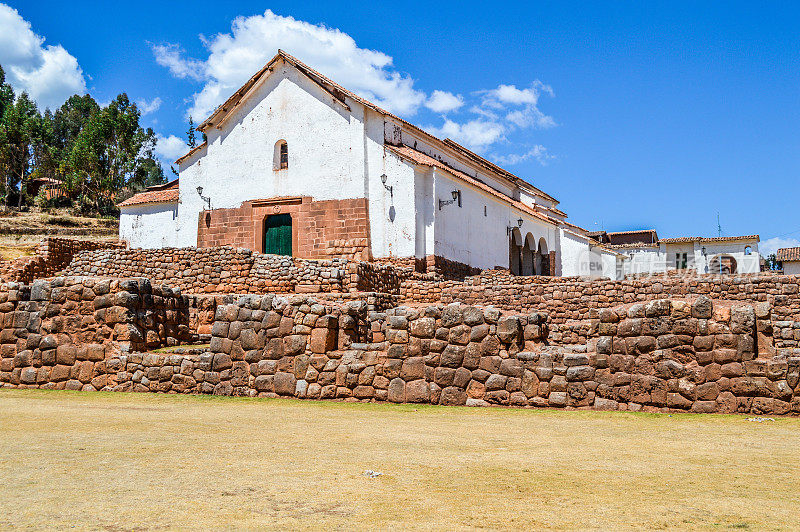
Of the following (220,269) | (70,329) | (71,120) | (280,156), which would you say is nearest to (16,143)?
(71,120)

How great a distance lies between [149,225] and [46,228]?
20.3 metres

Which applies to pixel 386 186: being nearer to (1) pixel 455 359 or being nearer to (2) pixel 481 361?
(1) pixel 455 359

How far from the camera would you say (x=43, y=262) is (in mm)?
24141

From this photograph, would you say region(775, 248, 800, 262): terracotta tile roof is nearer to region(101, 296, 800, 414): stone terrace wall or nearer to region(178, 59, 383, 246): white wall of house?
region(178, 59, 383, 246): white wall of house

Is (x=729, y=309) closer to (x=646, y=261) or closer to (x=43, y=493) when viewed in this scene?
(x=43, y=493)

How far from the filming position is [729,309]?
8820 millimetres

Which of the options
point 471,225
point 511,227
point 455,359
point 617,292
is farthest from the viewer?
point 511,227

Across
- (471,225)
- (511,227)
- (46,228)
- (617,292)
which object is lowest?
(617,292)

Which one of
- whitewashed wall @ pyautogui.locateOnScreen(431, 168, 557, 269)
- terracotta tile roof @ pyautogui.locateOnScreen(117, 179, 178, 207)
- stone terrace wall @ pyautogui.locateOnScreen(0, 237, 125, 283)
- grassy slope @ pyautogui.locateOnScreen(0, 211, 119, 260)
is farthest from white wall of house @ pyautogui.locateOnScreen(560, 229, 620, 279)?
grassy slope @ pyautogui.locateOnScreen(0, 211, 119, 260)

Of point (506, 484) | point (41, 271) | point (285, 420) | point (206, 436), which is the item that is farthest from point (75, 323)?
point (41, 271)

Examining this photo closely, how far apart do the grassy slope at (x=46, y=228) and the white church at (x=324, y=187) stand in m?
18.1

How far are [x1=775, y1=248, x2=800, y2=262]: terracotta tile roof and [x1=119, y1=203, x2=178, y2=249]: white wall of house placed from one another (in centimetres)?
4933

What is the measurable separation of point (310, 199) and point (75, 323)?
53.0 ft

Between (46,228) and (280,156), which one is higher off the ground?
(280,156)
